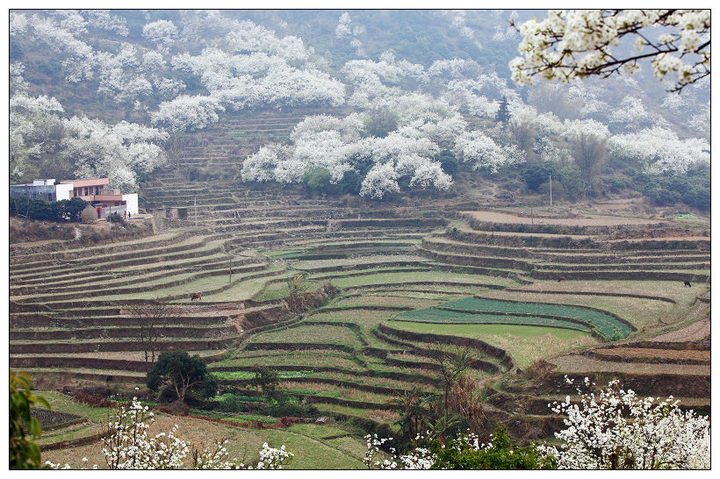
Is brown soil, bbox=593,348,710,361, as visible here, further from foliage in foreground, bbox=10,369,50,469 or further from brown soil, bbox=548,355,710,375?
foliage in foreground, bbox=10,369,50,469

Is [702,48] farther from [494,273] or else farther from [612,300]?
[494,273]

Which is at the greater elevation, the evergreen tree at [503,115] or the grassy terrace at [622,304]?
the evergreen tree at [503,115]

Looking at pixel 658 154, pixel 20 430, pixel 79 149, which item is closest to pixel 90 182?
pixel 79 149

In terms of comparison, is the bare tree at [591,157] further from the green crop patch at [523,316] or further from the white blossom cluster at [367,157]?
the green crop patch at [523,316]

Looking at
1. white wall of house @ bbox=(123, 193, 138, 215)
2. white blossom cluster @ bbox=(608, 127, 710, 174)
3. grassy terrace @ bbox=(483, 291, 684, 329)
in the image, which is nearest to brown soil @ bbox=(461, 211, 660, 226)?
grassy terrace @ bbox=(483, 291, 684, 329)

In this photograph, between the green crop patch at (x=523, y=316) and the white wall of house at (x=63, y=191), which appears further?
the white wall of house at (x=63, y=191)

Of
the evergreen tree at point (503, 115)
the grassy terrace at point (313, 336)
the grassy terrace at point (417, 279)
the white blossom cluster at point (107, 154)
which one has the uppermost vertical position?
the evergreen tree at point (503, 115)

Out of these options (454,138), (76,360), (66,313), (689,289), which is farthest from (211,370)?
(454,138)

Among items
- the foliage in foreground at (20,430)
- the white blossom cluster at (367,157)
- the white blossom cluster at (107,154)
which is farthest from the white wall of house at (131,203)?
the foliage in foreground at (20,430)
